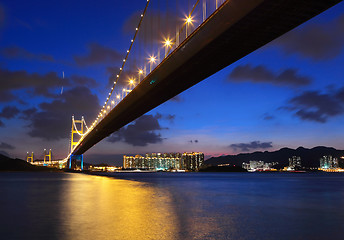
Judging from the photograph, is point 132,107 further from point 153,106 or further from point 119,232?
point 119,232

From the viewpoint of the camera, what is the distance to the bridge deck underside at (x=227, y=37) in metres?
10.4

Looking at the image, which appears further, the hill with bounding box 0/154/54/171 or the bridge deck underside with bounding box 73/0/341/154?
the hill with bounding box 0/154/54/171

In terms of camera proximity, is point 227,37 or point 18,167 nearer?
point 227,37

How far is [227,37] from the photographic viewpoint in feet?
42.1

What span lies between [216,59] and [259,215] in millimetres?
8016

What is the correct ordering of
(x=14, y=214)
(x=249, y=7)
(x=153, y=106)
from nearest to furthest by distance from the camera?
(x=14, y=214) < (x=249, y=7) < (x=153, y=106)

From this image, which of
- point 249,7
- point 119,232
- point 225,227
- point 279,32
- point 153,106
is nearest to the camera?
point 119,232

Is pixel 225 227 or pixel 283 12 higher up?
pixel 283 12

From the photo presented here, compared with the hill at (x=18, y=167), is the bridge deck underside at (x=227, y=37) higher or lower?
higher

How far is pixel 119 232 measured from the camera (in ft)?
22.0

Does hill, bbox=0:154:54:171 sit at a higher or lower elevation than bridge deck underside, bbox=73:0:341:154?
Answer: lower

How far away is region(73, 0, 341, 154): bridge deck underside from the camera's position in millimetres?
10430

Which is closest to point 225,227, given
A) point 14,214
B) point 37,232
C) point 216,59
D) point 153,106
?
point 37,232

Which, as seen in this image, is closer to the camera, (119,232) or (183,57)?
(119,232)
